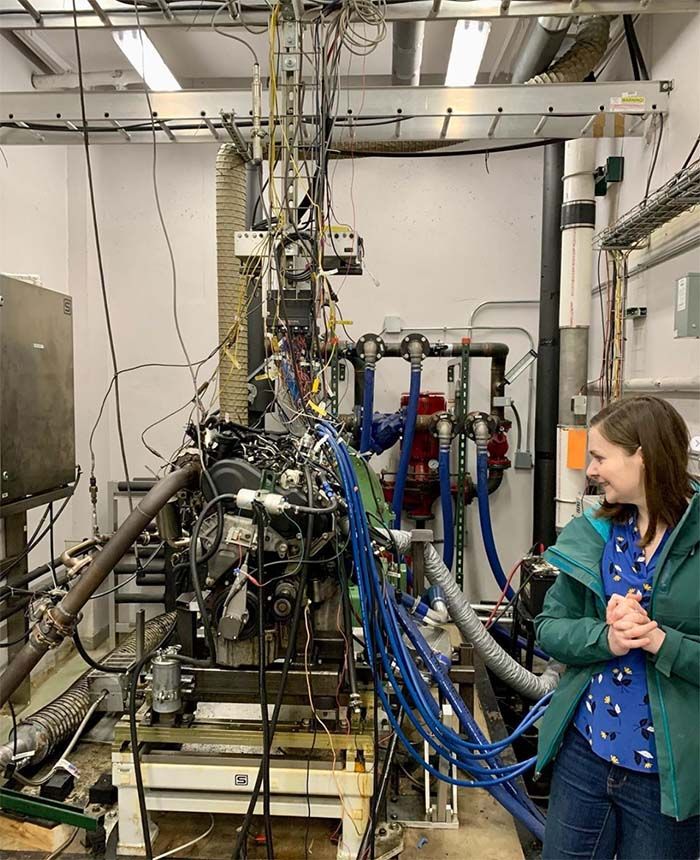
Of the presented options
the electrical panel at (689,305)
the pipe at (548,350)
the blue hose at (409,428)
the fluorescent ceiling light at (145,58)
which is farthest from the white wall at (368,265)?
the electrical panel at (689,305)

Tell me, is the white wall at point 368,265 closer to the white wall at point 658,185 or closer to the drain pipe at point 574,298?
the drain pipe at point 574,298

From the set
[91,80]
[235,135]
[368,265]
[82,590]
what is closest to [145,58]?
[91,80]

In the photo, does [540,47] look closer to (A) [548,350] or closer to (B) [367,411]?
(A) [548,350]

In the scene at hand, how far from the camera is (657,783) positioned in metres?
1.10

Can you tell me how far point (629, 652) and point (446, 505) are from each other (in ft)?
7.20

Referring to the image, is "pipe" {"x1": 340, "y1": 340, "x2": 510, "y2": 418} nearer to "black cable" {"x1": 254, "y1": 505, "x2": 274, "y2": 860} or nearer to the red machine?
the red machine

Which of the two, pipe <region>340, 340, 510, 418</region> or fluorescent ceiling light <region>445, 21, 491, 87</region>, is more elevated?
fluorescent ceiling light <region>445, 21, 491, 87</region>

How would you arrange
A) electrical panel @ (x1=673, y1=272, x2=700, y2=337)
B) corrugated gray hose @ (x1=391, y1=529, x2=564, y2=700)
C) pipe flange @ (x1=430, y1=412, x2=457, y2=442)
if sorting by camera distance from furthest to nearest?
pipe flange @ (x1=430, y1=412, x2=457, y2=442) < corrugated gray hose @ (x1=391, y1=529, x2=564, y2=700) < electrical panel @ (x1=673, y1=272, x2=700, y2=337)

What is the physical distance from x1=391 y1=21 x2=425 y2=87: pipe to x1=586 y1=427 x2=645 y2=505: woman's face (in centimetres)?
215

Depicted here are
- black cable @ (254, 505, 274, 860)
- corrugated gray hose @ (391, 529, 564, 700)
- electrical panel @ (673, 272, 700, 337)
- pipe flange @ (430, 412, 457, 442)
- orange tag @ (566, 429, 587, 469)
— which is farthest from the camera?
pipe flange @ (430, 412, 457, 442)

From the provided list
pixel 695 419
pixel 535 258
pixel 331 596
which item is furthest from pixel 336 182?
pixel 331 596

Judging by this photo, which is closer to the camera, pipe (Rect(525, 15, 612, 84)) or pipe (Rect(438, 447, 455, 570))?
pipe (Rect(525, 15, 612, 84))

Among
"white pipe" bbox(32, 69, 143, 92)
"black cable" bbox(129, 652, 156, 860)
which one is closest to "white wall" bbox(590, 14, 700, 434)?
"black cable" bbox(129, 652, 156, 860)

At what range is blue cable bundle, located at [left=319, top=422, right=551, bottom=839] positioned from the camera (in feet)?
4.99
